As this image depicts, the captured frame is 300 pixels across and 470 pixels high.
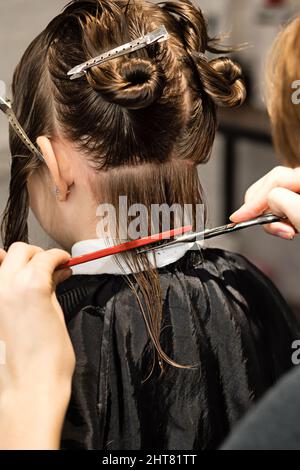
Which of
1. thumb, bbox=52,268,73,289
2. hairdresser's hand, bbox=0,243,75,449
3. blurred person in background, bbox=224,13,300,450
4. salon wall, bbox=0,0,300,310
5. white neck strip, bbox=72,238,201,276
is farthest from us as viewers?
salon wall, bbox=0,0,300,310

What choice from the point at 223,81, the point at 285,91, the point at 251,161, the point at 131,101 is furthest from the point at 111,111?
the point at 251,161

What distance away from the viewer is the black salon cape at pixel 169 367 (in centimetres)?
78

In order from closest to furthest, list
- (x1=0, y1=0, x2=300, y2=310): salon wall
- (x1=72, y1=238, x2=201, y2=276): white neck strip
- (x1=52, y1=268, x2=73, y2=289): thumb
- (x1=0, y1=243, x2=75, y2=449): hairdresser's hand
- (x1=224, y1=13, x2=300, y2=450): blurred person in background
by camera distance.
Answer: (x1=224, y1=13, x2=300, y2=450): blurred person in background, (x1=0, y1=243, x2=75, y2=449): hairdresser's hand, (x1=52, y1=268, x2=73, y2=289): thumb, (x1=72, y1=238, x2=201, y2=276): white neck strip, (x1=0, y1=0, x2=300, y2=310): salon wall

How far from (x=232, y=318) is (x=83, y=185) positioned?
0.24m

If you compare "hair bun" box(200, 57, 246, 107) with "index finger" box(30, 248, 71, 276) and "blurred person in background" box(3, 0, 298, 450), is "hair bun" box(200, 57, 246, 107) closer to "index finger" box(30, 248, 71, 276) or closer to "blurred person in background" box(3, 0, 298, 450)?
"blurred person in background" box(3, 0, 298, 450)

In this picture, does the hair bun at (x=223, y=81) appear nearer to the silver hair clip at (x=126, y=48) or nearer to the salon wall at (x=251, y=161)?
the silver hair clip at (x=126, y=48)

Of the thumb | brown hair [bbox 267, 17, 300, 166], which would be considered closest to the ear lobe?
the thumb

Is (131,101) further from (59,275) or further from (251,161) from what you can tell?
(251,161)

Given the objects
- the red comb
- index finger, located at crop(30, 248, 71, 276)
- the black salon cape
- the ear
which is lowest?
the black salon cape

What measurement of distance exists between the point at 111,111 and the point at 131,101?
0.12 feet

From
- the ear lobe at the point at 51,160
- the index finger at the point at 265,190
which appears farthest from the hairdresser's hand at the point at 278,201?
the ear lobe at the point at 51,160

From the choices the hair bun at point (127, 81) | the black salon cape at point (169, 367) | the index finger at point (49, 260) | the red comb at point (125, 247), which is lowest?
the black salon cape at point (169, 367)

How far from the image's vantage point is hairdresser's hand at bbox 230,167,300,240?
30.4 inches

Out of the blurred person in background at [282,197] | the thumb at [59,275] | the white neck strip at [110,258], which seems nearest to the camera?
the blurred person in background at [282,197]
